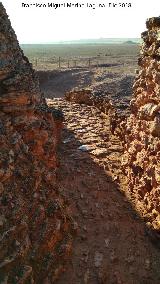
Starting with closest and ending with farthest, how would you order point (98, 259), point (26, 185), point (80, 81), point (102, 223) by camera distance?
point (26, 185)
point (98, 259)
point (102, 223)
point (80, 81)

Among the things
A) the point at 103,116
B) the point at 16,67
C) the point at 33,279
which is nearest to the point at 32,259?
the point at 33,279

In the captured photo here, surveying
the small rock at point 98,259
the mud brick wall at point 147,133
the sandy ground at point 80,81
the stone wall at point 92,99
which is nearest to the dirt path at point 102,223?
the small rock at point 98,259

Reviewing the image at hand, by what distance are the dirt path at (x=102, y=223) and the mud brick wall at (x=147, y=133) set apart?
358 mm

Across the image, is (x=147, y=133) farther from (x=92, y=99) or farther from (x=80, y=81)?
(x=80, y=81)

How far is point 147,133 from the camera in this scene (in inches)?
372

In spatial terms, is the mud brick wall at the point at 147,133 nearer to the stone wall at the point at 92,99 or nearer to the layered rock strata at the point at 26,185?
the layered rock strata at the point at 26,185

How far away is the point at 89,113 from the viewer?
15500 millimetres

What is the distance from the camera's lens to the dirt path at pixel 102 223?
7.89 m

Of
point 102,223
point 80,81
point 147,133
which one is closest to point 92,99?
point 147,133

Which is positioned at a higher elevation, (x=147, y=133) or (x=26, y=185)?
(x=147, y=133)

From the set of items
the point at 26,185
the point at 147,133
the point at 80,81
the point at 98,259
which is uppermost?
the point at 147,133

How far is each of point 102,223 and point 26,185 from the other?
6.97 ft

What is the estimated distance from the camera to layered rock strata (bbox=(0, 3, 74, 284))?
6.78 metres

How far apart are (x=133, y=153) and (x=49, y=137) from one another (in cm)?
242
